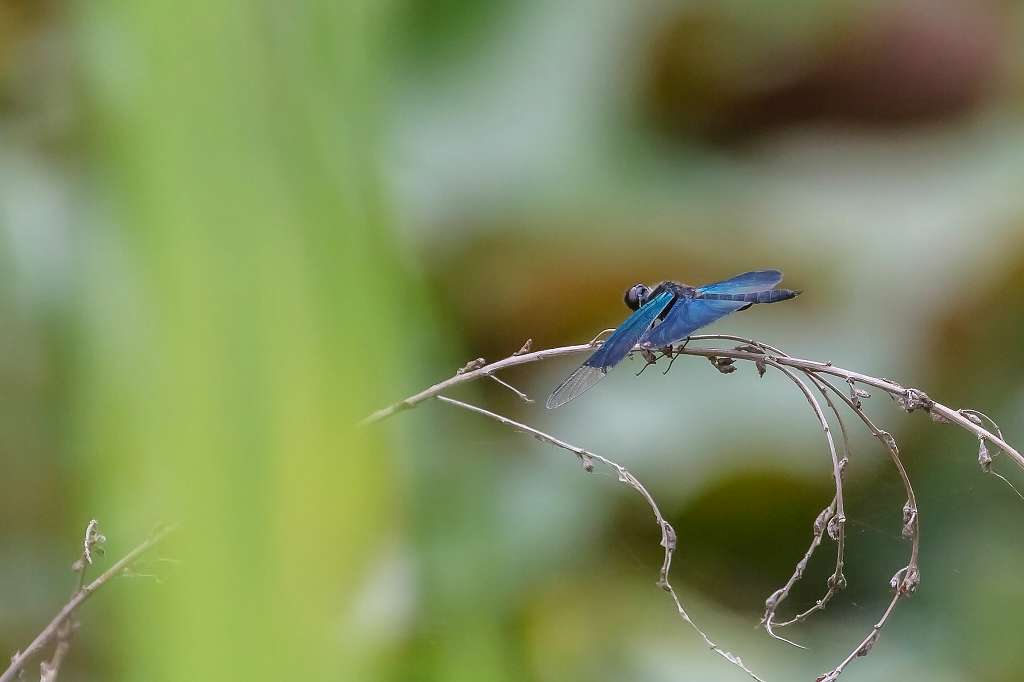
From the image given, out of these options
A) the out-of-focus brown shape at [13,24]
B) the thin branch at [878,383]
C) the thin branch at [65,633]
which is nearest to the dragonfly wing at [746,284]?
the thin branch at [878,383]

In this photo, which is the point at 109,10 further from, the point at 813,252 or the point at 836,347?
the point at 813,252

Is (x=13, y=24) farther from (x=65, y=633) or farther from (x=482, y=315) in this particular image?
(x=65, y=633)

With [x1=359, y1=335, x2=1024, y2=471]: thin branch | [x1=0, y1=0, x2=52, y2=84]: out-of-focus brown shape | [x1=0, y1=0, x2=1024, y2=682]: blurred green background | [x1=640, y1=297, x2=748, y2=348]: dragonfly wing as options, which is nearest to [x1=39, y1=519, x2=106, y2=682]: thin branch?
[x1=0, y1=0, x2=1024, y2=682]: blurred green background

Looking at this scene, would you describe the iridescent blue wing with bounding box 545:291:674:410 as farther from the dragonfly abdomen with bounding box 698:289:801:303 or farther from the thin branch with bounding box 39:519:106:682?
the thin branch with bounding box 39:519:106:682

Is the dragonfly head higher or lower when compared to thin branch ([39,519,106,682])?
higher

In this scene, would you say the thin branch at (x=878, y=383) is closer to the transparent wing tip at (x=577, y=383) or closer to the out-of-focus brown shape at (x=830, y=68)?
the transparent wing tip at (x=577, y=383)

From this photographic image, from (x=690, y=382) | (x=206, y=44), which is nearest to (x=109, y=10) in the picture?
(x=206, y=44)
